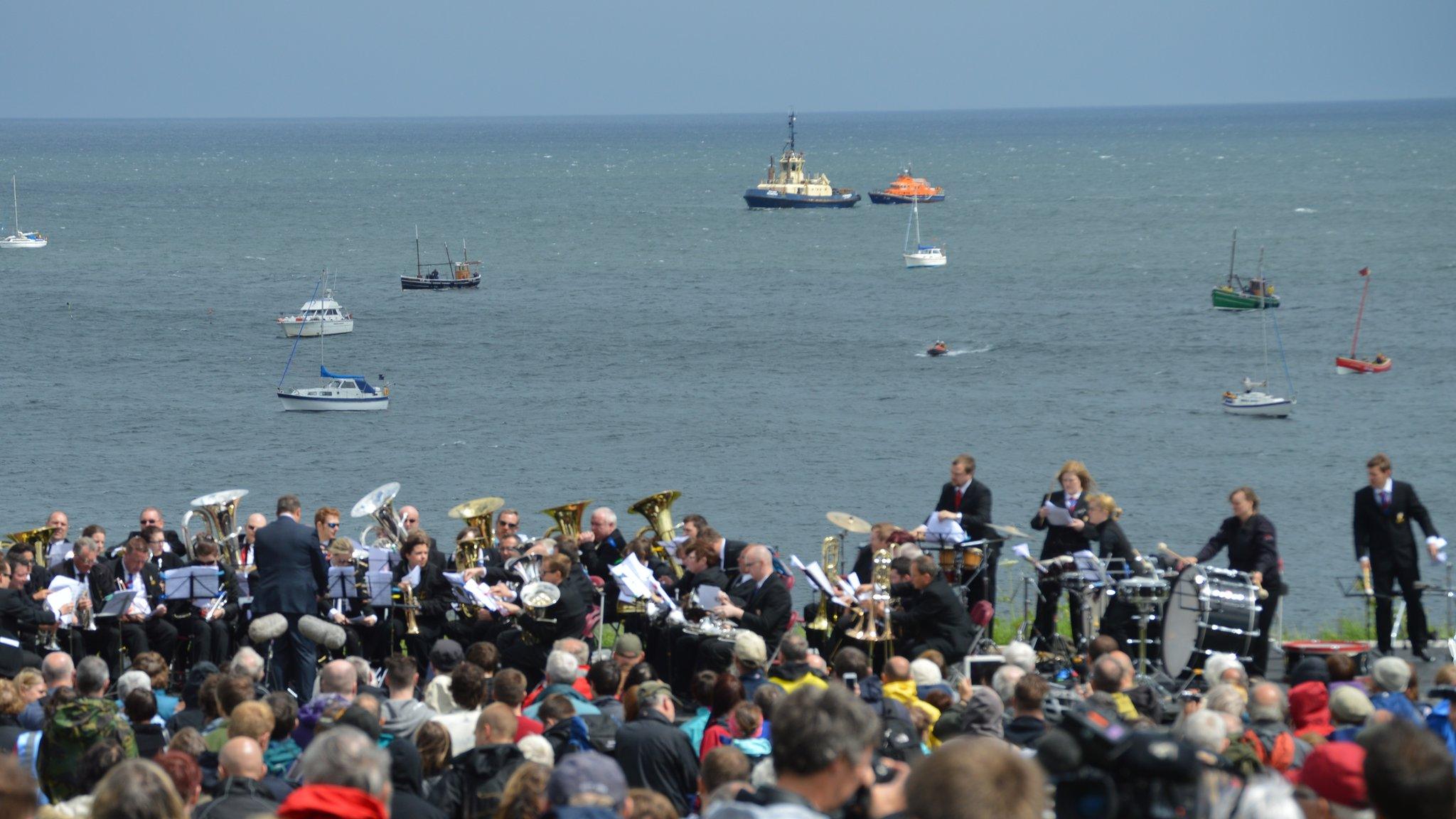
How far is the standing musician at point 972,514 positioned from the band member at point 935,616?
1.87m

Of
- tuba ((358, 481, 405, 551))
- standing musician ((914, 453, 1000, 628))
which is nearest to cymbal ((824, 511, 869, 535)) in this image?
standing musician ((914, 453, 1000, 628))

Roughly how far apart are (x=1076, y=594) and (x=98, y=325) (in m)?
86.4

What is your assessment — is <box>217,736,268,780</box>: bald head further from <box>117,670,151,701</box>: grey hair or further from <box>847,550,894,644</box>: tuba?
<box>847,550,894,644</box>: tuba

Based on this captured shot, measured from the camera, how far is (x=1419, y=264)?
110 m

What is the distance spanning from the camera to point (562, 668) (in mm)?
9148

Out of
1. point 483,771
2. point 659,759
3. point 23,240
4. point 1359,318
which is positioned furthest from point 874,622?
point 23,240

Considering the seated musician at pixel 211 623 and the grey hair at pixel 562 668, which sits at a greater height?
the grey hair at pixel 562 668

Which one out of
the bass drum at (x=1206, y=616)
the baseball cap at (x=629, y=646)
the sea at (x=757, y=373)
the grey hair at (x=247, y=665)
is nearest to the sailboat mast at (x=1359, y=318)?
the sea at (x=757, y=373)

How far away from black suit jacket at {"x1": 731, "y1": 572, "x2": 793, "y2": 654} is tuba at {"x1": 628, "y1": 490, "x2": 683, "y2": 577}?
221cm

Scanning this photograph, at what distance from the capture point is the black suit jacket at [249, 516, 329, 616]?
12414 mm

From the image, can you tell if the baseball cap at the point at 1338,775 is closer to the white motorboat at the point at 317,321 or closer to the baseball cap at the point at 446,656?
the baseball cap at the point at 446,656

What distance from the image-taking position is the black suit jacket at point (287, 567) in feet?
40.7

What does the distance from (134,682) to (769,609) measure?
4507 mm

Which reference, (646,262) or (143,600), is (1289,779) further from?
(646,262)
